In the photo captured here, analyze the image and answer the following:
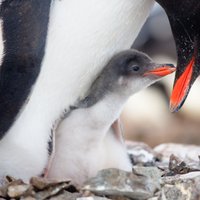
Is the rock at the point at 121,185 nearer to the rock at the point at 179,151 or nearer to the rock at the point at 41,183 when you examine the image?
the rock at the point at 41,183

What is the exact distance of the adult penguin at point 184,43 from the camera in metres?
2.98

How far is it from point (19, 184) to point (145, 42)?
665 centimetres

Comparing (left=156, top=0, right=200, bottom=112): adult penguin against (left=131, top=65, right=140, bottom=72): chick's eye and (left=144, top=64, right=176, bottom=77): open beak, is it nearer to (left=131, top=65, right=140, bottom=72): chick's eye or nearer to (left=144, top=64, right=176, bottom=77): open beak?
(left=144, top=64, right=176, bottom=77): open beak

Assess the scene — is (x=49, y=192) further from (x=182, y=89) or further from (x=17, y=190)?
Answer: (x=182, y=89)

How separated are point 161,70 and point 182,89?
15 centimetres

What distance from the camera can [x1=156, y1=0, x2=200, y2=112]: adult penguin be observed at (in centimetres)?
298

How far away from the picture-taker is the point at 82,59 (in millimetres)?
2977

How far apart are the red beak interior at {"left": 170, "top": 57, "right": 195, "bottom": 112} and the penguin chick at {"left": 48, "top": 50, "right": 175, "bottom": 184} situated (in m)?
0.07

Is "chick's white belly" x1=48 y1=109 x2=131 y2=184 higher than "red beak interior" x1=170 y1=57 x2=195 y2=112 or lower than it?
lower

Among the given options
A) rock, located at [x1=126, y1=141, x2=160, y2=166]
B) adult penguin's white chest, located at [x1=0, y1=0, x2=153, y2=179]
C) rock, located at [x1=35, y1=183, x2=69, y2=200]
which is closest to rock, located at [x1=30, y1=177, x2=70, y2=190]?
rock, located at [x1=35, y1=183, x2=69, y2=200]

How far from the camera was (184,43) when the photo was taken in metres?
3.04

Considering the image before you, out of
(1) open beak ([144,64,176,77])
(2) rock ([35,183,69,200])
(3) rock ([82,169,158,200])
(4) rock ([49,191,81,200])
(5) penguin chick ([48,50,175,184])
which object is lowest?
(4) rock ([49,191,81,200])

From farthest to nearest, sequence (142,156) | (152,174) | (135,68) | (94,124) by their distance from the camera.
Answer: (142,156), (135,68), (94,124), (152,174)

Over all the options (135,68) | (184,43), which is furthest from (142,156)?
(184,43)
